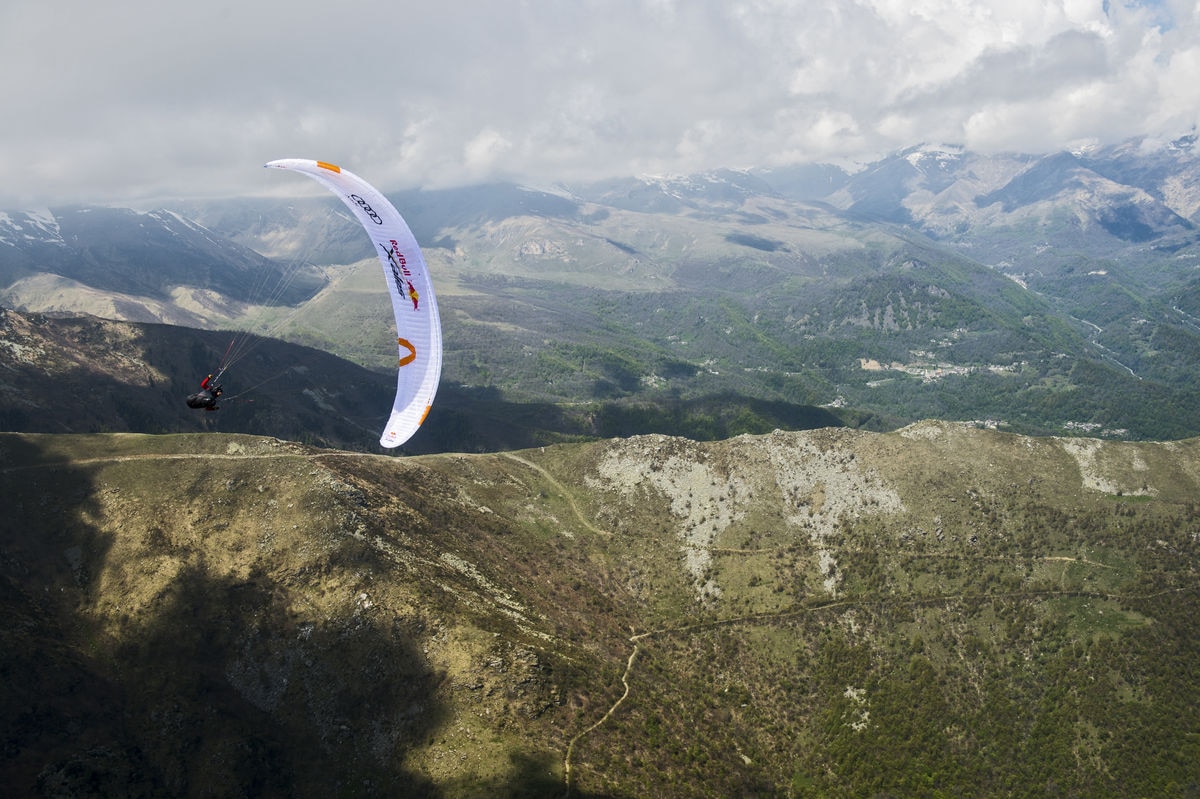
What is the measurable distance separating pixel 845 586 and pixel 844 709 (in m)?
20.8

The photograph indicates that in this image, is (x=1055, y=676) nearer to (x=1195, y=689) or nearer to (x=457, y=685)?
(x=1195, y=689)

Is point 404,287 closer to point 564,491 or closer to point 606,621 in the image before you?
point 606,621

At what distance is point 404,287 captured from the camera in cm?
6112

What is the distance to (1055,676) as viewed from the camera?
95.9 meters

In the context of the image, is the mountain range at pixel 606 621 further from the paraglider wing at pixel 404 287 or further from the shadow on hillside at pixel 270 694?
the paraglider wing at pixel 404 287

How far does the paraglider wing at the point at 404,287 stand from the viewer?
58156 millimetres

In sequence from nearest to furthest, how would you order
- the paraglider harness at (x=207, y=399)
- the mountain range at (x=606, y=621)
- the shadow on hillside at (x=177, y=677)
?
the paraglider harness at (x=207, y=399) → the shadow on hillside at (x=177, y=677) → the mountain range at (x=606, y=621)

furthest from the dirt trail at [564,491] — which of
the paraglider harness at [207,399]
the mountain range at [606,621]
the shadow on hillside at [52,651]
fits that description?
the paraglider harness at [207,399]

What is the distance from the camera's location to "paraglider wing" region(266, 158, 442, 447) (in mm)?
58156

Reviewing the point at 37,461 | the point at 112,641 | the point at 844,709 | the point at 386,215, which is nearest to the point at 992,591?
the point at 844,709

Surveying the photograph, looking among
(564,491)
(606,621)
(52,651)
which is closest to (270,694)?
(52,651)

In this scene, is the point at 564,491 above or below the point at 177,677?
above

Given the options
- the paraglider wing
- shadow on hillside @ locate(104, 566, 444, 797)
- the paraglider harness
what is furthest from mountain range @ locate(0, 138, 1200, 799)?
the paraglider wing

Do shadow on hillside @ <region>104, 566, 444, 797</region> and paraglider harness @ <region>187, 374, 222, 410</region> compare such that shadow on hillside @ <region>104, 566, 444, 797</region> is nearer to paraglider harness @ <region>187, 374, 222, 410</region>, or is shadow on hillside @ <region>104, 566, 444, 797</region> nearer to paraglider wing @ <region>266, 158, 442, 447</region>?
paraglider harness @ <region>187, 374, 222, 410</region>
